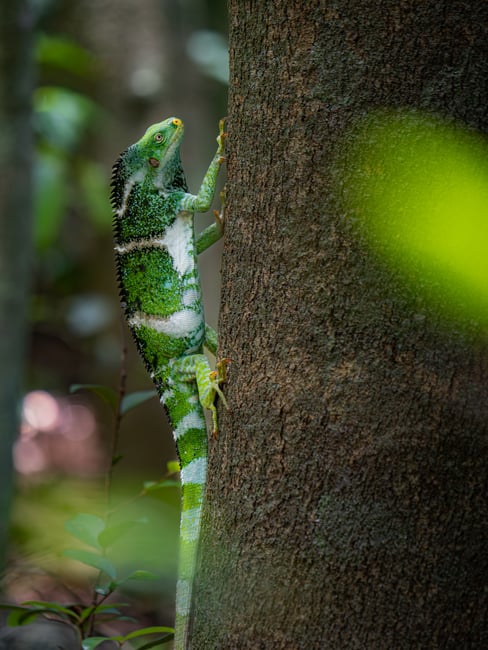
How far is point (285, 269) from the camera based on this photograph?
60.2 inches

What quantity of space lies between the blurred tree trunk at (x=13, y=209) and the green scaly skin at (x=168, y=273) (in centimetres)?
82

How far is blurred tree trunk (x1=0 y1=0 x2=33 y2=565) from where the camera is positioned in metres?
3.22

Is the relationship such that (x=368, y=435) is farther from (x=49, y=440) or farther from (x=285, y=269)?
(x=49, y=440)

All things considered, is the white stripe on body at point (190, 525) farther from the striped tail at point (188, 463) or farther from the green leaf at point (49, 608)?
the green leaf at point (49, 608)

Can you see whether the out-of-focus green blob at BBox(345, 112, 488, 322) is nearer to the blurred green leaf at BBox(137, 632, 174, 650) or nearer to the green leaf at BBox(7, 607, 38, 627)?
the blurred green leaf at BBox(137, 632, 174, 650)

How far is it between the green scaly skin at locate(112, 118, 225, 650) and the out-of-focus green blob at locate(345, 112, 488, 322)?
32.3 inches

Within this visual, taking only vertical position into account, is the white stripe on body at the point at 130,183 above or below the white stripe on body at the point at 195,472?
above

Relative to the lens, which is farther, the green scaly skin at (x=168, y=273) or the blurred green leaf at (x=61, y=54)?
the blurred green leaf at (x=61, y=54)

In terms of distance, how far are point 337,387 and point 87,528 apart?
93 centimetres

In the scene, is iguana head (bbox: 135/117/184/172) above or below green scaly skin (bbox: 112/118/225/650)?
above

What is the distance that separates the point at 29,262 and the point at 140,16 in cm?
332

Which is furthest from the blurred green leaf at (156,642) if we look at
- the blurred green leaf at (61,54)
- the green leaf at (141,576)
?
the blurred green leaf at (61,54)

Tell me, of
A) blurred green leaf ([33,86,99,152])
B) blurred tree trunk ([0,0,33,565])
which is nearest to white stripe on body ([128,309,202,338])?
blurred tree trunk ([0,0,33,565])

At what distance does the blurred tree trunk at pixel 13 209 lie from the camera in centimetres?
322
